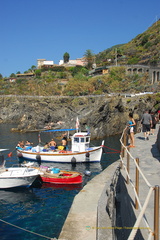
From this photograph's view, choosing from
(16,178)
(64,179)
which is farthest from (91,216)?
(16,178)

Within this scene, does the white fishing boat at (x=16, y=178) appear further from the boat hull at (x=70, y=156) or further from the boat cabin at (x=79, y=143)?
the boat cabin at (x=79, y=143)

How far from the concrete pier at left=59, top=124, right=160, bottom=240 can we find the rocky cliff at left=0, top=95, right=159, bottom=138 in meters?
37.3

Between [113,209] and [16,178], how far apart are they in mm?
12541

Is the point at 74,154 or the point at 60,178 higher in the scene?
the point at 74,154

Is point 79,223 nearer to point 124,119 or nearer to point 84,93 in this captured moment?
point 124,119

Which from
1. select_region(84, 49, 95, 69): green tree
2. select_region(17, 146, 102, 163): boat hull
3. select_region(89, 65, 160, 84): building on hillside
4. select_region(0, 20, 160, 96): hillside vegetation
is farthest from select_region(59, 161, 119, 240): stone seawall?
select_region(84, 49, 95, 69): green tree


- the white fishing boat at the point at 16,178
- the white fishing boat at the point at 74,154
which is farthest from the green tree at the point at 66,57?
the white fishing boat at the point at 16,178

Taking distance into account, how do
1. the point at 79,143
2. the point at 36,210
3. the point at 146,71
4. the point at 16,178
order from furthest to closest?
1. the point at 146,71
2. the point at 79,143
3. the point at 16,178
4. the point at 36,210

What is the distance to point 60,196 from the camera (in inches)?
748

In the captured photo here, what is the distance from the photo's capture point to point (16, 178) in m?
19.8

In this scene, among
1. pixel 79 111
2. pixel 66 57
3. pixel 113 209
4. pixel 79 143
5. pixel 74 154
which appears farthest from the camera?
pixel 66 57

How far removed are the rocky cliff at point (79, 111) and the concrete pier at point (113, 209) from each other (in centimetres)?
3726

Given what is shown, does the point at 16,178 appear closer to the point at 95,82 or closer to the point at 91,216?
the point at 91,216

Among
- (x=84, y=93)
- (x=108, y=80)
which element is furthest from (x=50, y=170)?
(x=108, y=80)
